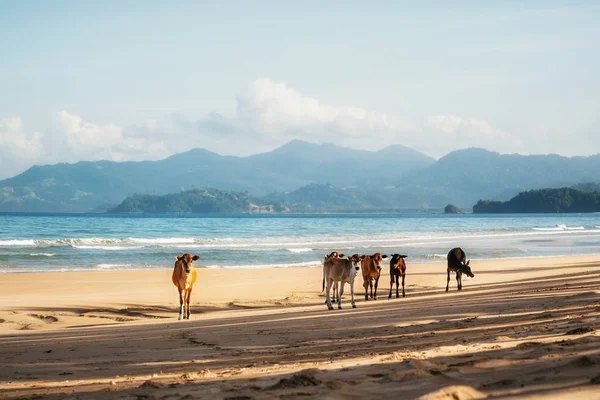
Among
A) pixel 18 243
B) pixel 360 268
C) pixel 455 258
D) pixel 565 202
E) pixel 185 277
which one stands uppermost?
pixel 565 202

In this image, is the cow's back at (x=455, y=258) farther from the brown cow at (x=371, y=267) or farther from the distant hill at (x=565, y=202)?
the distant hill at (x=565, y=202)

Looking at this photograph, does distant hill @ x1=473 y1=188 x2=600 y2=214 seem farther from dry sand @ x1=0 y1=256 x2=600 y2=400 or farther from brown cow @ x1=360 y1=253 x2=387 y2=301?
brown cow @ x1=360 y1=253 x2=387 y2=301

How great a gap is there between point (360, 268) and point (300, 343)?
10.4m

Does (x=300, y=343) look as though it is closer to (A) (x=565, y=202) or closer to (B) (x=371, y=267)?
(B) (x=371, y=267)

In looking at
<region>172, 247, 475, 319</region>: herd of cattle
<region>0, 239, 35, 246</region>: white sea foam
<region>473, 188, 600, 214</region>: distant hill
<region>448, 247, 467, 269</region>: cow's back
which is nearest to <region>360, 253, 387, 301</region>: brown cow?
<region>172, 247, 475, 319</region>: herd of cattle

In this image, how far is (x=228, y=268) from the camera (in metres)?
30.7

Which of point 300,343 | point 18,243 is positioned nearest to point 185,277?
point 300,343

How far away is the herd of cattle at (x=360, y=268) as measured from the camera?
672 inches

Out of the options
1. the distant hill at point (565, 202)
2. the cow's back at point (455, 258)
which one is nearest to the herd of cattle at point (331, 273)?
the cow's back at point (455, 258)

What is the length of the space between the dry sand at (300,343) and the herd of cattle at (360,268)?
534 millimetres

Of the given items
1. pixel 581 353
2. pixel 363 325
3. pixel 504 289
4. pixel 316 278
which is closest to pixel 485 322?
pixel 363 325

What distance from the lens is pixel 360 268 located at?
67.0ft

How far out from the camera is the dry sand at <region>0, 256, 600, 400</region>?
6000 millimetres

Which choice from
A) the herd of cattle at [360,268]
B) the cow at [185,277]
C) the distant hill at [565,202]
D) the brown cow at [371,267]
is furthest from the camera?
the distant hill at [565,202]
